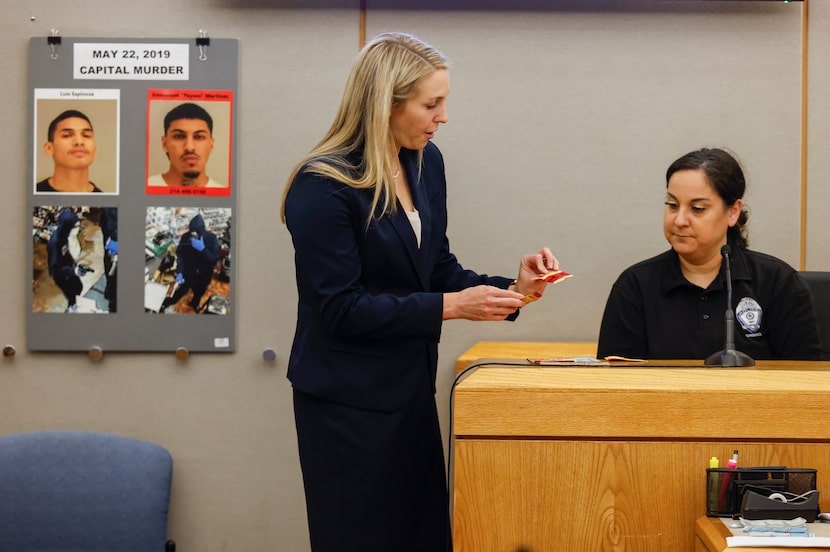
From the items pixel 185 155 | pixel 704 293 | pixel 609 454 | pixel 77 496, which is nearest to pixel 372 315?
pixel 609 454

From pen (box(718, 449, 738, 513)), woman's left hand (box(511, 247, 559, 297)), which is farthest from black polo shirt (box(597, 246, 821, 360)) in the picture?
pen (box(718, 449, 738, 513))

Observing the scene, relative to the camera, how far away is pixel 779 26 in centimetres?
324

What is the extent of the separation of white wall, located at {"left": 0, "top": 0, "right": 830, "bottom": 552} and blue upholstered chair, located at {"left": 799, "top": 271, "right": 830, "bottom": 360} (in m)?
0.65

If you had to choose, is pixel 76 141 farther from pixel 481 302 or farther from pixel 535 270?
pixel 481 302

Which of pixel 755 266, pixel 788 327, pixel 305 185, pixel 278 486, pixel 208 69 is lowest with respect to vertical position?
pixel 278 486

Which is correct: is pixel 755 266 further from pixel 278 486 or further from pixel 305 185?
pixel 278 486

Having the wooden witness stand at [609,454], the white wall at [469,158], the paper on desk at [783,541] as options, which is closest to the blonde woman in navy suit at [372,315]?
the wooden witness stand at [609,454]

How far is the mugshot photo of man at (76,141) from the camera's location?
3307 millimetres

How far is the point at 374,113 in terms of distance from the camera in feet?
6.53

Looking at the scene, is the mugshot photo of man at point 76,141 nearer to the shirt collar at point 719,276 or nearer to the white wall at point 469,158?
the white wall at point 469,158

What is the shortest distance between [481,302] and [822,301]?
1.24 m

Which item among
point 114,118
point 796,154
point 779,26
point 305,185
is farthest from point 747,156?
point 114,118

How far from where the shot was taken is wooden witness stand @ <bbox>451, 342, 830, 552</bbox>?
148 centimetres

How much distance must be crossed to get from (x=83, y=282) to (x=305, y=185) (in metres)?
1.69
